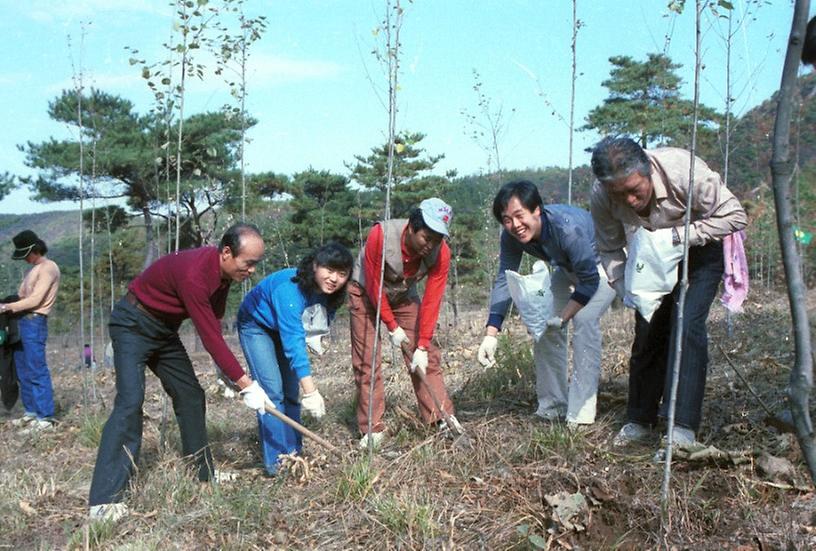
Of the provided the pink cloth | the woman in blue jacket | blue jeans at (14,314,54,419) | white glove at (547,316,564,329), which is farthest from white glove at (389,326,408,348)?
blue jeans at (14,314,54,419)

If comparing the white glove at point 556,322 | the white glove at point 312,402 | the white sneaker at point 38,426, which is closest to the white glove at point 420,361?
the white glove at point 312,402

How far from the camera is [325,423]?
4.70 metres

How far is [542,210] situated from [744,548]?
171 centimetres

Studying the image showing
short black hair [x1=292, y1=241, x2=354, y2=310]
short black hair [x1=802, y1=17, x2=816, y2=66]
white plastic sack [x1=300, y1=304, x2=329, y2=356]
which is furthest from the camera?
white plastic sack [x1=300, y1=304, x2=329, y2=356]

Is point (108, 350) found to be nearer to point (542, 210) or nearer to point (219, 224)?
point (542, 210)

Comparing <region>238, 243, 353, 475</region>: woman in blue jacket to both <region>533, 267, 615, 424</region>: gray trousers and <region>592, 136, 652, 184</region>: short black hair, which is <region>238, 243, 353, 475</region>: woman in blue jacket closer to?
<region>533, 267, 615, 424</region>: gray trousers

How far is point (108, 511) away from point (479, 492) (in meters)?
1.63

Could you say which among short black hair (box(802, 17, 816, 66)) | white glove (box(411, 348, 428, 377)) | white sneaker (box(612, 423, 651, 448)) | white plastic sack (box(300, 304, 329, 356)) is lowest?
white sneaker (box(612, 423, 651, 448))

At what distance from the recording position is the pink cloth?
316 centimetres

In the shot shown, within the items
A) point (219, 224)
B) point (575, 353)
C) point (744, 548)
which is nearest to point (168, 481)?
point (575, 353)

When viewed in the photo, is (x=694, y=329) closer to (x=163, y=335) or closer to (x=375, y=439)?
(x=375, y=439)

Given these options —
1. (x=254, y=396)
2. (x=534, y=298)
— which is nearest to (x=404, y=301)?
(x=534, y=298)

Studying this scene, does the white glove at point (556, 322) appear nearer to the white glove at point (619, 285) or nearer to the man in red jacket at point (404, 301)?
the white glove at point (619, 285)

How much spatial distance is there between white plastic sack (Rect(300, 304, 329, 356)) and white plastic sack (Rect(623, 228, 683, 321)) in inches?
63.2
